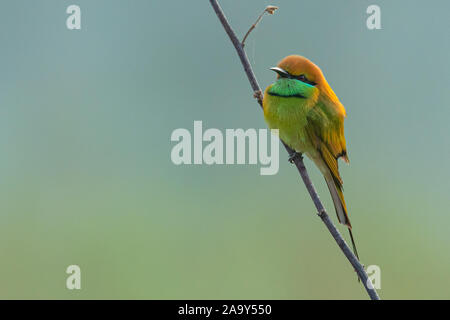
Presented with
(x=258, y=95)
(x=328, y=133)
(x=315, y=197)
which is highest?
(x=258, y=95)

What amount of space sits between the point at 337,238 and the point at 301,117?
66 cm

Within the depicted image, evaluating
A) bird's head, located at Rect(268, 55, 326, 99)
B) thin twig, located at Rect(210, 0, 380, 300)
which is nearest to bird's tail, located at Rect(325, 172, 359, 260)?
thin twig, located at Rect(210, 0, 380, 300)

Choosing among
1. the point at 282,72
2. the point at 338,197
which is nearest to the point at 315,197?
the point at 338,197

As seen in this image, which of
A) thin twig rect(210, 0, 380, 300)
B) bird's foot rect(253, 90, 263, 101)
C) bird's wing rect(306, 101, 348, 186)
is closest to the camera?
thin twig rect(210, 0, 380, 300)

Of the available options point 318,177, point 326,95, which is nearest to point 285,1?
point 318,177

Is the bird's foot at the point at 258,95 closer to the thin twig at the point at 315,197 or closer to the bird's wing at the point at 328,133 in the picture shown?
the thin twig at the point at 315,197

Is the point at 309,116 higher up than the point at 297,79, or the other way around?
the point at 297,79

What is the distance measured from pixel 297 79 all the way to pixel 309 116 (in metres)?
0.16

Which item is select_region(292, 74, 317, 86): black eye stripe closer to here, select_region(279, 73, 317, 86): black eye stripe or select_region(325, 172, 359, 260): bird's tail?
select_region(279, 73, 317, 86): black eye stripe

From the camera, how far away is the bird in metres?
1.81

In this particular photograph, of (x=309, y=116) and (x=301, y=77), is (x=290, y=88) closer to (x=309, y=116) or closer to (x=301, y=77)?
(x=301, y=77)

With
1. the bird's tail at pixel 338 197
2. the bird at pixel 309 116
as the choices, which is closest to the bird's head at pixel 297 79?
the bird at pixel 309 116

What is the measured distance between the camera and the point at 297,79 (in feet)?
6.02

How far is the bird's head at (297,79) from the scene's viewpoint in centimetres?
179
